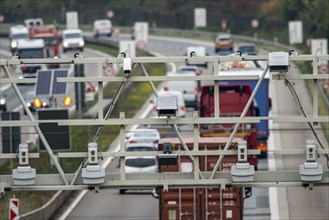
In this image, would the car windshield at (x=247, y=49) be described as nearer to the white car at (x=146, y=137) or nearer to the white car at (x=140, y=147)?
the white car at (x=146, y=137)

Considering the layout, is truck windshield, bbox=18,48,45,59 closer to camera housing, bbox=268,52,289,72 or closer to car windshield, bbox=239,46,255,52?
car windshield, bbox=239,46,255,52

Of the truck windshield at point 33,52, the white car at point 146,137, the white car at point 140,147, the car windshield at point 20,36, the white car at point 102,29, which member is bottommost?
the white car at point 102,29

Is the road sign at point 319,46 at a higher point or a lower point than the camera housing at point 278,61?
lower

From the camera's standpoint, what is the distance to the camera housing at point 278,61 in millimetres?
29438

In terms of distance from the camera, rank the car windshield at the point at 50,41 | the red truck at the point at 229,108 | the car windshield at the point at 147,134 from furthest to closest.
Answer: the car windshield at the point at 50,41, the car windshield at the point at 147,134, the red truck at the point at 229,108

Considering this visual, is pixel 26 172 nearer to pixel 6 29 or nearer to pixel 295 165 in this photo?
pixel 295 165

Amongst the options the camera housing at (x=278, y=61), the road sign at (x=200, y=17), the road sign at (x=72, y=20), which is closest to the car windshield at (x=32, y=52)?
the road sign at (x=72, y=20)

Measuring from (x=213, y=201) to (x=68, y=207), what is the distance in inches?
453

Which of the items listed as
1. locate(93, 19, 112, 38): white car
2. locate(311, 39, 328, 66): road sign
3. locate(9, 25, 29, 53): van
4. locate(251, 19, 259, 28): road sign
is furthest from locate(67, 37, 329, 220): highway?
locate(93, 19, 112, 38): white car

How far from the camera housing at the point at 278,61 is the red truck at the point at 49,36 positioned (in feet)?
234

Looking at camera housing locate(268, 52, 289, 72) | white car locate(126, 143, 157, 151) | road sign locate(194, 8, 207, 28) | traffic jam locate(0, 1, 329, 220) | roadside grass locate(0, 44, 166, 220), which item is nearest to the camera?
camera housing locate(268, 52, 289, 72)

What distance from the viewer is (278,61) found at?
2948 centimetres

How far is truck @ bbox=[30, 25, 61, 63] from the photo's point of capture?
340 feet

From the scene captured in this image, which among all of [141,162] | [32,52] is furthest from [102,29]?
[141,162]
